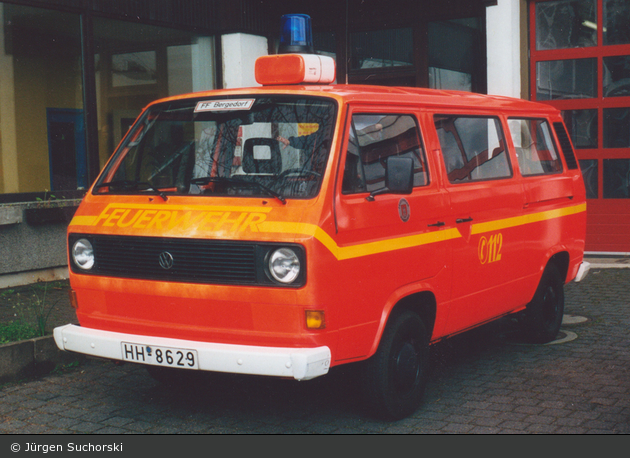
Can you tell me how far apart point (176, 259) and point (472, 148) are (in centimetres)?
233

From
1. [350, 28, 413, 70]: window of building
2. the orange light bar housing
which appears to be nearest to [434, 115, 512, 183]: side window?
the orange light bar housing

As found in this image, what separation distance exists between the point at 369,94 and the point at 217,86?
25.8ft

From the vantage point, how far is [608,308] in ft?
26.6

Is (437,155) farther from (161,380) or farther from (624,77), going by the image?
(624,77)

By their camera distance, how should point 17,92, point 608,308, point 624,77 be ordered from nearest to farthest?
1. point 608,308
2. point 17,92
3. point 624,77

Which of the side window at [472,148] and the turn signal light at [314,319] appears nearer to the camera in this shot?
the turn signal light at [314,319]

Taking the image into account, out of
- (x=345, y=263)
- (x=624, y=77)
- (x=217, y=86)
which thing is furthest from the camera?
(x=217, y=86)

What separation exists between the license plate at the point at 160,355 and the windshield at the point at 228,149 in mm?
909

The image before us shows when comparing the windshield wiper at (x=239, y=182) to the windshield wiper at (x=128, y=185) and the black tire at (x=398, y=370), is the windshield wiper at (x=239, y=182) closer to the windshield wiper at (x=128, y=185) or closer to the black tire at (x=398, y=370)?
the windshield wiper at (x=128, y=185)

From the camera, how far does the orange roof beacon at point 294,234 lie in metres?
4.21

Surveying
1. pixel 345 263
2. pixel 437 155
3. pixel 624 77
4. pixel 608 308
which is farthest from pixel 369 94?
pixel 624 77

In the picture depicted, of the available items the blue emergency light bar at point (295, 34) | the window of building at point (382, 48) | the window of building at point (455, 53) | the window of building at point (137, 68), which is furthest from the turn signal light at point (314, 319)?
the window of building at point (382, 48)

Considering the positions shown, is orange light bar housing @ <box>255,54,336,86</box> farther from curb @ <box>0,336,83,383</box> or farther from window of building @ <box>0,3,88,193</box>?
window of building @ <box>0,3,88,193</box>

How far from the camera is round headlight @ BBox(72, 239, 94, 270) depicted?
4.81m
